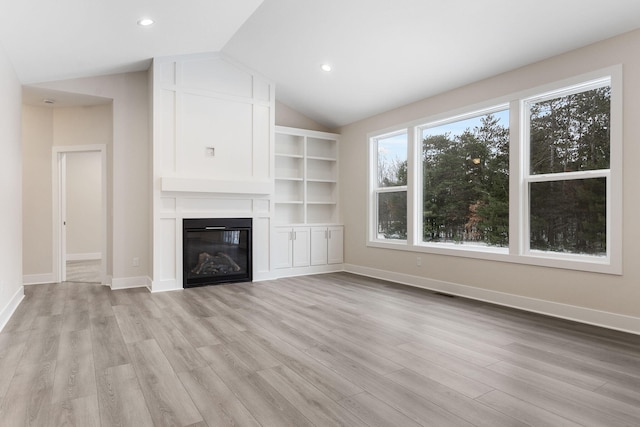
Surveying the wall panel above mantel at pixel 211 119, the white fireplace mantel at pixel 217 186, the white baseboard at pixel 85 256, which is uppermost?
the wall panel above mantel at pixel 211 119

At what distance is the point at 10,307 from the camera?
150 inches

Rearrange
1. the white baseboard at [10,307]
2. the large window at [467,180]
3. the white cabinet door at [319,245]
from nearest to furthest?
the white baseboard at [10,307], the large window at [467,180], the white cabinet door at [319,245]

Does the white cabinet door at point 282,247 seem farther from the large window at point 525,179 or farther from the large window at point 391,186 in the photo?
the large window at point 525,179

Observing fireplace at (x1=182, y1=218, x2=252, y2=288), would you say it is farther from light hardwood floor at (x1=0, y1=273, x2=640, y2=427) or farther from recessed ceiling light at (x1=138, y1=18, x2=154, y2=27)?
recessed ceiling light at (x1=138, y1=18, x2=154, y2=27)

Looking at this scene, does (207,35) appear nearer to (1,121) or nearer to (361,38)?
(361,38)

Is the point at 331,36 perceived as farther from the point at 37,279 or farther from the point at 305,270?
the point at 37,279

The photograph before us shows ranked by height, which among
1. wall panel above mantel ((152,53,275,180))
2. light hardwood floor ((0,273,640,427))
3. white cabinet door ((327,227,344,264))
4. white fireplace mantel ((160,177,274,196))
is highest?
wall panel above mantel ((152,53,275,180))

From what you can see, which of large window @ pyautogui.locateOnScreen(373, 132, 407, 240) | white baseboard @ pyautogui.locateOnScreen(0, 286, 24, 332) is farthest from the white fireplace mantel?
white baseboard @ pyautogui.locateOnScreen(0, 286, 24, 332)

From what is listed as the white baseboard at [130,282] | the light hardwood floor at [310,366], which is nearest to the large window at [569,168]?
the light hardwood floor at [310,366]

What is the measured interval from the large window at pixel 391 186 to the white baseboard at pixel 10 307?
4.74 m

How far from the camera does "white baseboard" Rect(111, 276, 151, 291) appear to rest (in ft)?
17.1

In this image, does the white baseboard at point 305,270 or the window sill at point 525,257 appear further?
the white baseboard at point 305,270

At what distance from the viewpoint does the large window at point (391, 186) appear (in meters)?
5.74

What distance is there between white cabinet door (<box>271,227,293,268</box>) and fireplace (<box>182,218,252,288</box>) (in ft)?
1.57
